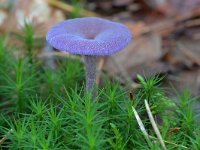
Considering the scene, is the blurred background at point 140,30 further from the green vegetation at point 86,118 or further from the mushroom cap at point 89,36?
the mushroom cap at point 89,36

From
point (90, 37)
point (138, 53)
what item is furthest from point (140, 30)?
point (90, 37)

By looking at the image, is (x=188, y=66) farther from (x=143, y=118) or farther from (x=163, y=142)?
(x=163, y=142)

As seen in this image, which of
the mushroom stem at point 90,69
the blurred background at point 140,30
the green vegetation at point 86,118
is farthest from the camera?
the blurred background at point 140,30

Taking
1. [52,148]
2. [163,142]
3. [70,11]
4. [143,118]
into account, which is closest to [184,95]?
[143,118]

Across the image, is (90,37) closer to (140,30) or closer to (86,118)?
(86,118)

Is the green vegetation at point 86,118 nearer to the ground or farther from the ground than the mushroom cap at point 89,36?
nearer to the ground

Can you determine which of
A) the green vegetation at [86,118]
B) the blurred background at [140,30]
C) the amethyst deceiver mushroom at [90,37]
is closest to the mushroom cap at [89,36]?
the amethyst deceiver mushroom at [90,37]

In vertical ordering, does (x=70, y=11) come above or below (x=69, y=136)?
above
